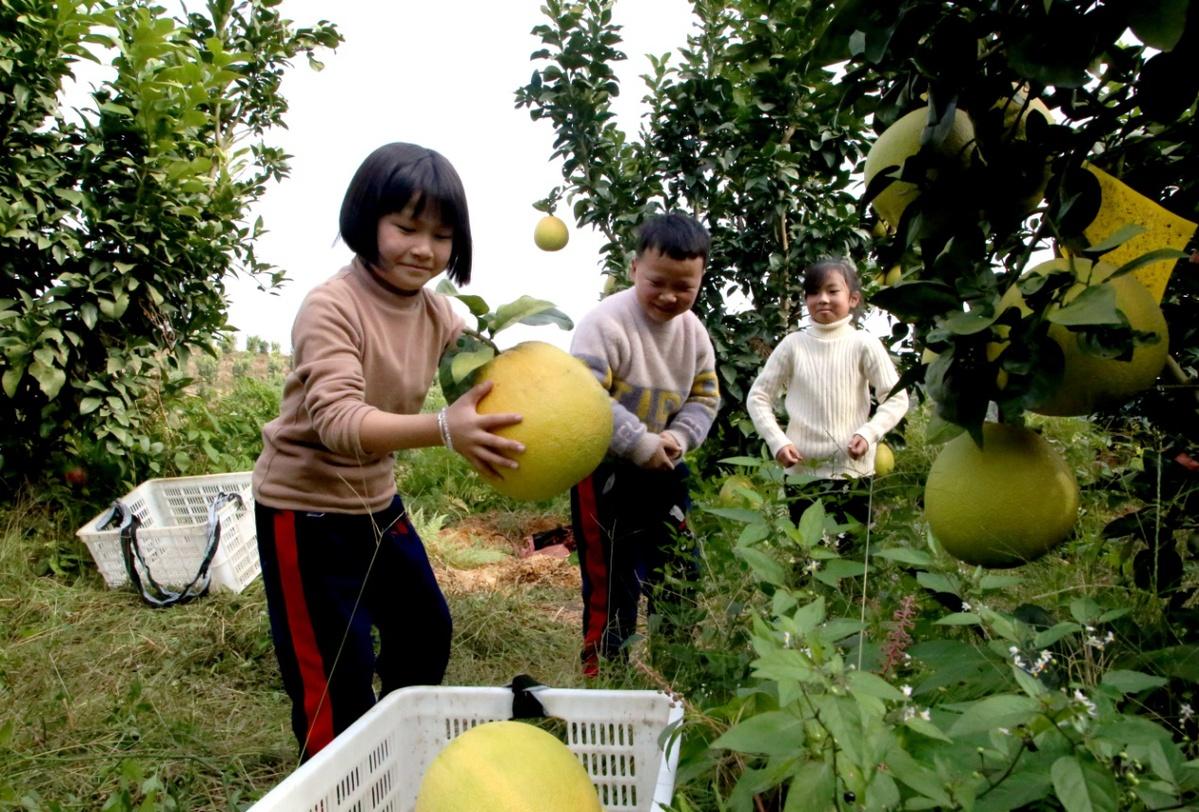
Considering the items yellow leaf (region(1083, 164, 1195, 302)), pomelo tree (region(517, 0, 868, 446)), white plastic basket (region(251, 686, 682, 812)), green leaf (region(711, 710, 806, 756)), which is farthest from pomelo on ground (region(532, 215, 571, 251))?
green leaf (region(711, 710, 806, 756))

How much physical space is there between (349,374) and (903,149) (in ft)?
3.21

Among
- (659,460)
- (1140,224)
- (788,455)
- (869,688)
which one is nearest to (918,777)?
(869,688)

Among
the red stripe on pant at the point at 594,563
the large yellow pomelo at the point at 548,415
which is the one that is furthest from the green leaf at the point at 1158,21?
the red stripe on pant at the point at 594,563

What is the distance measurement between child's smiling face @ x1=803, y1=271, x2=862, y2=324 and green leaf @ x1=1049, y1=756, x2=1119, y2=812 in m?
2.75

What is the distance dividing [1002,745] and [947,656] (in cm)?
25

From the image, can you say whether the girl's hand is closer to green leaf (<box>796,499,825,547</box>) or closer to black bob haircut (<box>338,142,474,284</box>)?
green leaf (<box>796,499,825,547</box>)

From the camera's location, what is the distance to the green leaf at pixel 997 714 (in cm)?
72

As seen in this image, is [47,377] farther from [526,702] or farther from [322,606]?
[526,702]

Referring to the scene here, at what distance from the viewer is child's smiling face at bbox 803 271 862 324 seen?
10.8ft

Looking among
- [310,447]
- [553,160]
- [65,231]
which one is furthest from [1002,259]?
[65,231]

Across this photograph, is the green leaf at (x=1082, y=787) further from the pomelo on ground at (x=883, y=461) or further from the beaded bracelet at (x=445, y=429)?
the pomelo on ground at (x=883, y=461)

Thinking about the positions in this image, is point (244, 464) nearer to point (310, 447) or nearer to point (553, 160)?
point (553, 160)

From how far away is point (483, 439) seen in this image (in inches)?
48.6

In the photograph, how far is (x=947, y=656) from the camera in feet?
3.22
